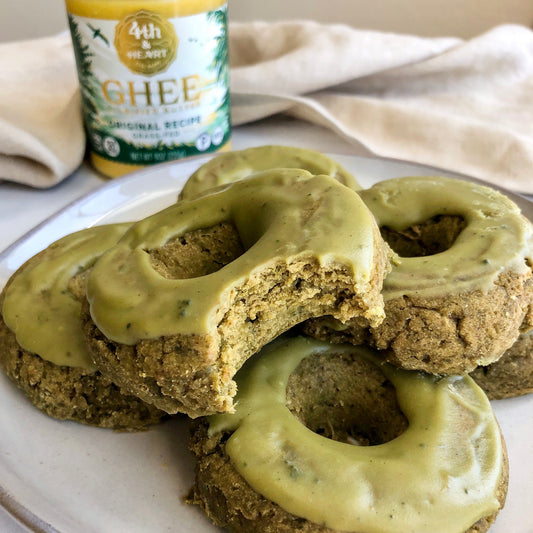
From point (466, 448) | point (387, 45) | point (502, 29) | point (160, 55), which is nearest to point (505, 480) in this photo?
point (466, 448)

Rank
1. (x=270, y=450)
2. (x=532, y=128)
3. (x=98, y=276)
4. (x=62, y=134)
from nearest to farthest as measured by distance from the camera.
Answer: (x=270, y=450)
(x=98, y=276)
(x=62, y=134)
(x=532, y=128)

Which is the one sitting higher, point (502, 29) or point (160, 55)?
point (160, 55)

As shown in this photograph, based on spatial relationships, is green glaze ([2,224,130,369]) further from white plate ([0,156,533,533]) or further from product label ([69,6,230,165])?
product label ([69,6,230,165])

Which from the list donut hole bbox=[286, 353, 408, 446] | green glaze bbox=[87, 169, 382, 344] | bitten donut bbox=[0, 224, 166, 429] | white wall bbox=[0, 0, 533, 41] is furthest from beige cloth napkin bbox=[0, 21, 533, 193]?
donut hole bbox=[286, 353, 408, 446]

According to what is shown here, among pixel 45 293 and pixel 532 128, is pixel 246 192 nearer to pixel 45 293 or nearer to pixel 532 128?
pixel 45 293

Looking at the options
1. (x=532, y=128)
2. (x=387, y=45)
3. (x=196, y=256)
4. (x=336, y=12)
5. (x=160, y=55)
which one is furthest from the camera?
(x=336, y=12)

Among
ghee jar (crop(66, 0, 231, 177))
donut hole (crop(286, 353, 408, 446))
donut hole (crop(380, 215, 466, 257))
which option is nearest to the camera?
donut hole (crop(286, 353, 408, 446))

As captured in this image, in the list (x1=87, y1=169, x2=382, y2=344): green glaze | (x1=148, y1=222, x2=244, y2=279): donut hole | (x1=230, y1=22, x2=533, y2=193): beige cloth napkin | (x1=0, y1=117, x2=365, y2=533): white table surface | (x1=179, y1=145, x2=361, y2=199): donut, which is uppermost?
(x1=87, y1=169, x2=382, y2=344): green glaze
